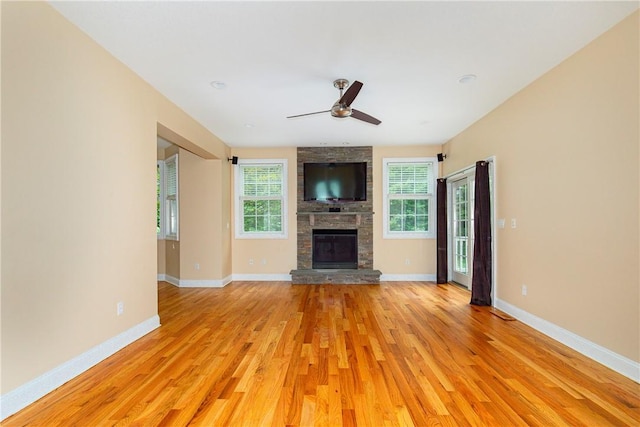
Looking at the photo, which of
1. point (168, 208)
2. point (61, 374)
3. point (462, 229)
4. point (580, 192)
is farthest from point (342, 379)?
point (168, 208)

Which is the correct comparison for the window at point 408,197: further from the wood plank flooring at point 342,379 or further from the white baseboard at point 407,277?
the wood plank flooring at point 342,379

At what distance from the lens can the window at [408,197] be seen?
618 cm

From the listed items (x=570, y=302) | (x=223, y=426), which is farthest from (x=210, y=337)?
(x=570, y=302)

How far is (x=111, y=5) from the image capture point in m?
2.09

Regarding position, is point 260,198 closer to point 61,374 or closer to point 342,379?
point 61,374

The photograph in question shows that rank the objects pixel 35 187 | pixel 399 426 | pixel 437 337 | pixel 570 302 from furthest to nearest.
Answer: pixel 437 337, pixel 570 302, pixel 35 187, pixel 399 426

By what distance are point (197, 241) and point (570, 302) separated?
215 inches

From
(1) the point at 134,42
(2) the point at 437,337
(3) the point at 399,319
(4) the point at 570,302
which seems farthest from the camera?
(3) the point at 399,319

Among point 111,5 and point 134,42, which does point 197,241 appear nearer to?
point 134,42

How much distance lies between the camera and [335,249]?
245 inches

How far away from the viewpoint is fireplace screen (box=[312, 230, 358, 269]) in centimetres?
621

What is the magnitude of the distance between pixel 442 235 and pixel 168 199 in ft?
18.3

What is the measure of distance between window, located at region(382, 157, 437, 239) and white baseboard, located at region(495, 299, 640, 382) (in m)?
2.65

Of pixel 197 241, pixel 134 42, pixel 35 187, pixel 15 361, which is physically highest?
pixel 134 42
